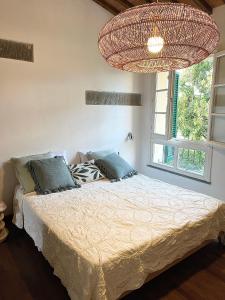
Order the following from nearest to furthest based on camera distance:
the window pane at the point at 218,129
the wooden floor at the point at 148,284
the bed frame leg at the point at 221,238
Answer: the wooden floor at the point at 148,284
the bed frame leg at the point at 221,238
the window pane at the point at 218,129

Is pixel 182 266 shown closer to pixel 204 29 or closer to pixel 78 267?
pixel 78 267

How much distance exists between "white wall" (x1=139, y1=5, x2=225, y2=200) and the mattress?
0.68 meters

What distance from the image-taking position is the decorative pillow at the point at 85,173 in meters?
3.04

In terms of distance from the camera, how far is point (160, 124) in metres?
3.84

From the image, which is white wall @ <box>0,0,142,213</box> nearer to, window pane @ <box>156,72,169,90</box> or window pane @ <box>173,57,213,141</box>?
window pane @ <box>156,72,169,90</box>

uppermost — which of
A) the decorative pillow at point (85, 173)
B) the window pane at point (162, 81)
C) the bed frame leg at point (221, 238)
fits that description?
the window pane at point (162, 81)

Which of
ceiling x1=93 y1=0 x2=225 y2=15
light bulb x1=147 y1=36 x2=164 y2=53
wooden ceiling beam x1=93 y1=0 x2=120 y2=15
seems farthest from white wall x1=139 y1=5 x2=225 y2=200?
light bulb x1=147 y1=36 x2=164 y2=53

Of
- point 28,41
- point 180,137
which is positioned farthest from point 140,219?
point 28,41

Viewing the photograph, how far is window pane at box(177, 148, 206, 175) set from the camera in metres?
3.33

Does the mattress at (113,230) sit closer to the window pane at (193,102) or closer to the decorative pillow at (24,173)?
the decorative pillow at (24,173)

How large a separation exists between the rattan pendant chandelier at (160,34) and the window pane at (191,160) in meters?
1.80

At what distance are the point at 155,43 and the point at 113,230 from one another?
55.0 inches

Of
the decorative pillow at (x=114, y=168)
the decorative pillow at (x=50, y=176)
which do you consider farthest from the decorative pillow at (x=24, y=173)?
the decorative pillow at (x=114, y=168)

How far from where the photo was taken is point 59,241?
182 cm
